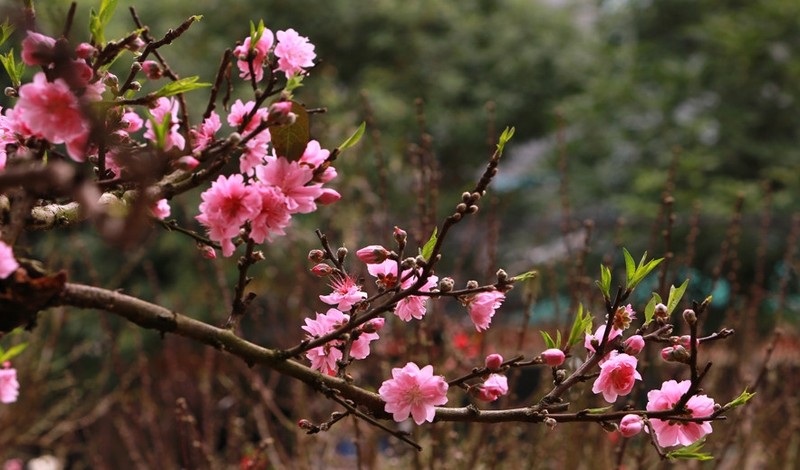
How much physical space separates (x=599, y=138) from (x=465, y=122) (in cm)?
156

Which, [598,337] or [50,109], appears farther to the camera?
[598,337]

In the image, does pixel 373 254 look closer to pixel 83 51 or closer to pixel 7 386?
pixel 83 51

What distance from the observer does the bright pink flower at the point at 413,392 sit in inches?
33.8

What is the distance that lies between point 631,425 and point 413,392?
0.76ft

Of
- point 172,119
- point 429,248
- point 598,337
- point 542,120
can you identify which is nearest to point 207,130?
point 172,119

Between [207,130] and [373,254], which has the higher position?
[207,130]

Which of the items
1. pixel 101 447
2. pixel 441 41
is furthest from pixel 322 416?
pixel 441 41

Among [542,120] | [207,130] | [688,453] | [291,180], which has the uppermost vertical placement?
[542,120]

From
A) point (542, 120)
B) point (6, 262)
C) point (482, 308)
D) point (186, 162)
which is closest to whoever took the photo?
point (6, 262)

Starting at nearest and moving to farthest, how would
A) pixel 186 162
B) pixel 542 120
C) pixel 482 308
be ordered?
1. pixel 186 162
2. pixel 482 308
3. pixel 542 120

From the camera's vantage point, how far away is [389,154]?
729cm

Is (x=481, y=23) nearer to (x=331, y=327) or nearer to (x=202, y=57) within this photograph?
(x=202, y=57)

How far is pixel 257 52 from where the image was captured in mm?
956

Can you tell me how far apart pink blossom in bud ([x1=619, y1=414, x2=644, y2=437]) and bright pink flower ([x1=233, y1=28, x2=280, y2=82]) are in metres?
0.56
